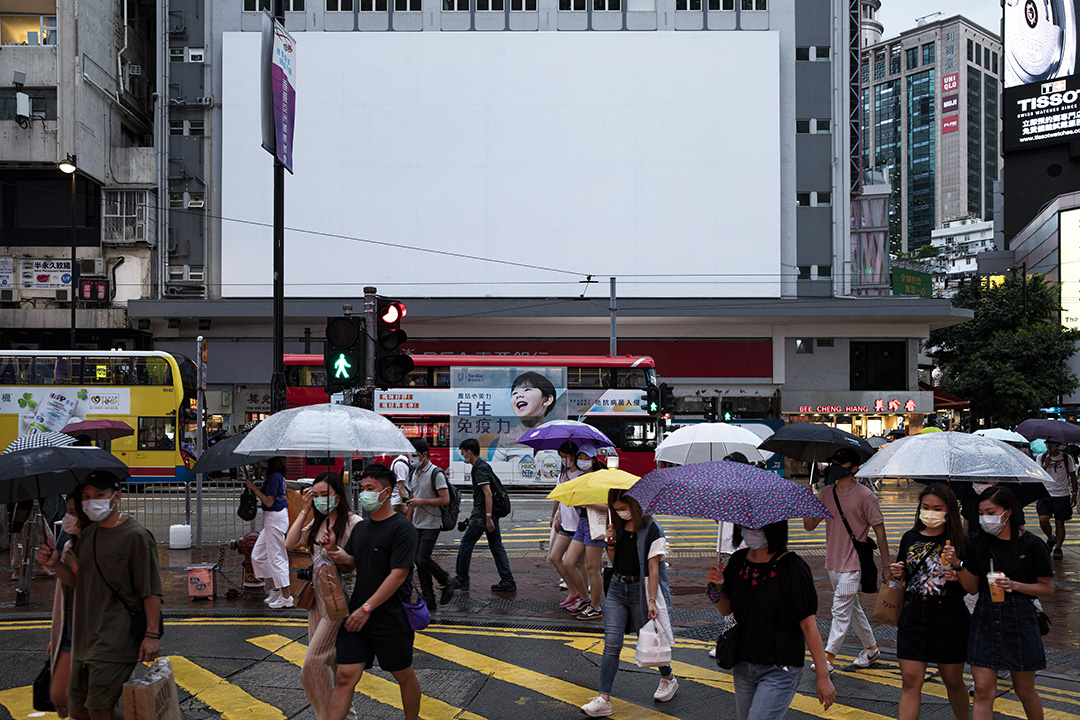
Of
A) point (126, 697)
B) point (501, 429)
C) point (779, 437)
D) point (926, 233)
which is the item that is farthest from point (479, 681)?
point (926, 233)

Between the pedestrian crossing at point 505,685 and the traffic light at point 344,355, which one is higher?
the traffic light at point 344,355

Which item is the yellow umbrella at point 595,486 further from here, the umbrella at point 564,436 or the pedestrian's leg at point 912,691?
the umbrella at point 564,436

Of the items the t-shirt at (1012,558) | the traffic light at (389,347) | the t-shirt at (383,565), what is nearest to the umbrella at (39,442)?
the t-shirt at (383,565)

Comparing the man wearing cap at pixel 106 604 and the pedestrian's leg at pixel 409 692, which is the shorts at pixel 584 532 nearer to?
the pedestrian's leg at pixel 409 692

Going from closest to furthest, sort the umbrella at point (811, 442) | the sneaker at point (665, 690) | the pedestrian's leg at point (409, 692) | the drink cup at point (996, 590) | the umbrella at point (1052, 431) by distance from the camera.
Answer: the drink cup at point (996, 590) → the pedestrian's leg at point (409, 692) → the sneaker at point (665, 690) → the umbrella at point (811, 442) → the umbrella at point (1052, 431)

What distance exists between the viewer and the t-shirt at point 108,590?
Result: 199 inches

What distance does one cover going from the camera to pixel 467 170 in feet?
132

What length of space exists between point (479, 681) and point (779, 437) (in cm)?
344

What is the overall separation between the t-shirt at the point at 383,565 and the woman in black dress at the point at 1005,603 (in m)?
3.29

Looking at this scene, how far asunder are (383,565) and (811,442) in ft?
14.4

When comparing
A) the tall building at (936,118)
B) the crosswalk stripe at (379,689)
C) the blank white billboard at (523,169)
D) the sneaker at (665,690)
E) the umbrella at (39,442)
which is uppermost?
the tall building at (936,118)

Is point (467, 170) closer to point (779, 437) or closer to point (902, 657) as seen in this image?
point (779, 437)

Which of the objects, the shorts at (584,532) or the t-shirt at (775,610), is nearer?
the t-shirt at (775,610)

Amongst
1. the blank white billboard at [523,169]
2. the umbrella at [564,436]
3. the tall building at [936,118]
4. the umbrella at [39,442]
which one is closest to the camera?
the umbrella at [39,442]
